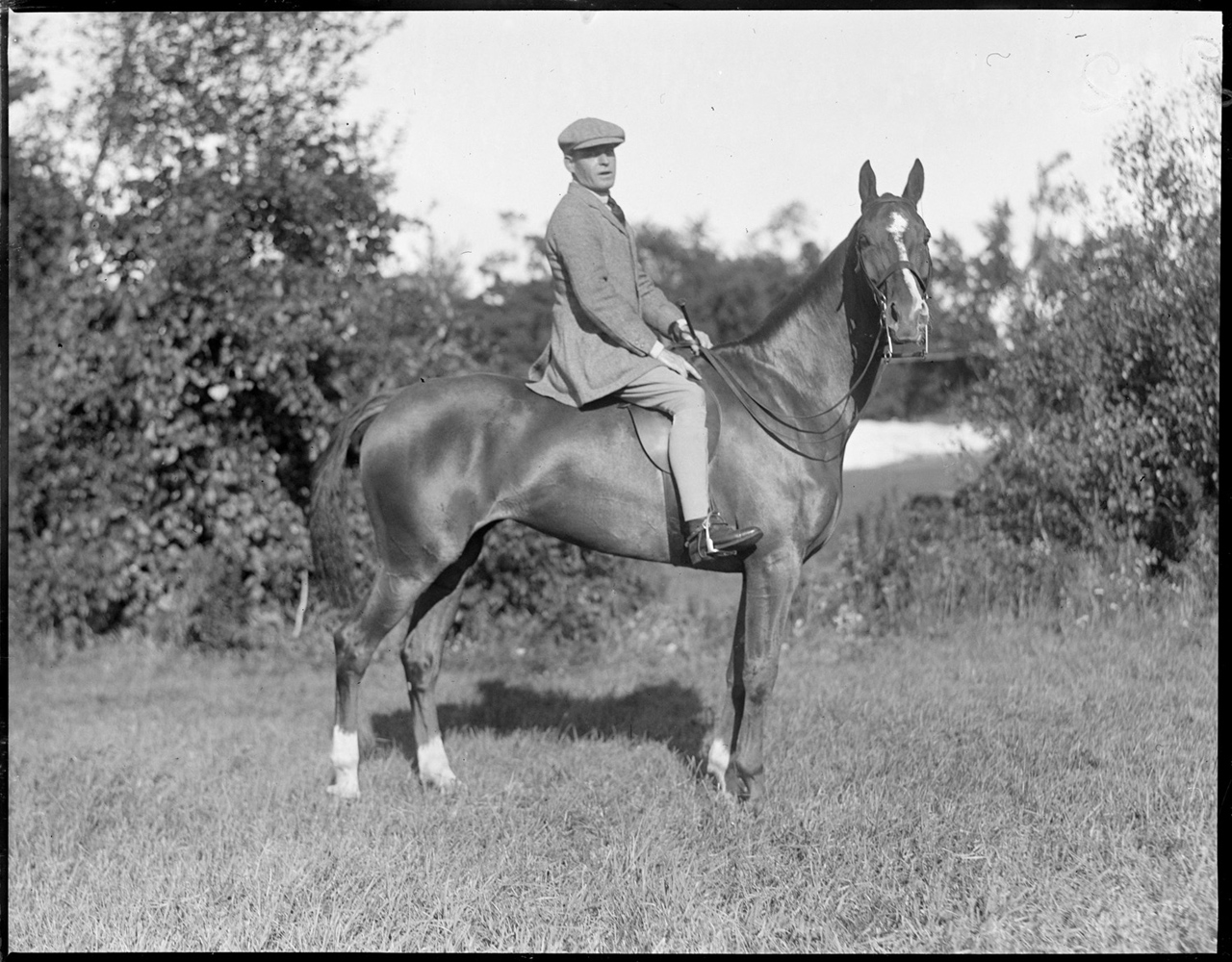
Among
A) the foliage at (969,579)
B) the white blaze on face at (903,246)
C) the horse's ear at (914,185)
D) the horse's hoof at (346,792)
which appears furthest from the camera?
the foliage at (969,579)

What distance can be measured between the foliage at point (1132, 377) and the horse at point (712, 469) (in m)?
4.26

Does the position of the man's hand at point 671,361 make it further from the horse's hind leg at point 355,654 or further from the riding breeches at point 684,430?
the horse's hind leg at point 355,654

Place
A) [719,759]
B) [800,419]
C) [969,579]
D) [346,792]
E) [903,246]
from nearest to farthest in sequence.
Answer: [903,246] → [800,419] → [719,759] → [346,792] → [969,579]

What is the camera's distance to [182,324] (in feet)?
30.1

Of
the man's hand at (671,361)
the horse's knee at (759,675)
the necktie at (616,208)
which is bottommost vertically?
the horse's knee at (759,675)

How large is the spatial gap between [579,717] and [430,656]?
1397 millimetres

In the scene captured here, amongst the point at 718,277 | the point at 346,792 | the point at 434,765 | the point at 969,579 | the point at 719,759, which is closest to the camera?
the point at 719,759

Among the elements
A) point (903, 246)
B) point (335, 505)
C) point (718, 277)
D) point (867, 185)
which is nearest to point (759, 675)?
point (903, 246)

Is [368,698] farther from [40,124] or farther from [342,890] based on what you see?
[40,124]

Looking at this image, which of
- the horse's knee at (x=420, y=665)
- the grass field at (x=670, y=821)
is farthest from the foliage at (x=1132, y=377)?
the horse's knee at (x=420, y=665)

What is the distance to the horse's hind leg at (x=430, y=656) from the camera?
18.9 feet

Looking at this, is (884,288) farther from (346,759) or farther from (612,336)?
(346,759)

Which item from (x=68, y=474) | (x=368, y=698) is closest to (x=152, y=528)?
(x=68, y=474)

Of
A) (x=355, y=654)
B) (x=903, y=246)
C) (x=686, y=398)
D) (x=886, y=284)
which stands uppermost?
(x=903, y=246)
